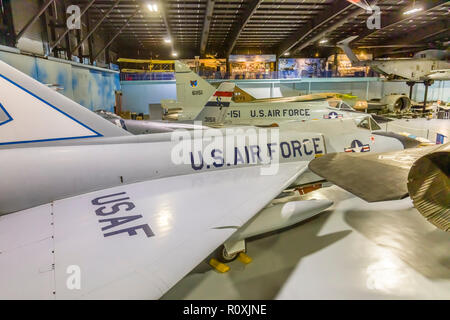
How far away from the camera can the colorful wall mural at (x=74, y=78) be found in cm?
991

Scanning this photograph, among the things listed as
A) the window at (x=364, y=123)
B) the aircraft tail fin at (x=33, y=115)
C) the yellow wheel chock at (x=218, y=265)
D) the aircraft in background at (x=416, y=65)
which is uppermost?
the aircraft in background at (x=416, y=65)

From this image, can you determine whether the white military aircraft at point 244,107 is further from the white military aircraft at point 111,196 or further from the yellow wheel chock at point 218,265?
the yellow wheel chock at point 218,265

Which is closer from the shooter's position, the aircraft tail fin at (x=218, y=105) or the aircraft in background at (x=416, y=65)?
the aircraft tail fin at (x=218, y=105)

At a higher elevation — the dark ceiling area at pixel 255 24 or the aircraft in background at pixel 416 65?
the dark ceiling area at pixel 255 24

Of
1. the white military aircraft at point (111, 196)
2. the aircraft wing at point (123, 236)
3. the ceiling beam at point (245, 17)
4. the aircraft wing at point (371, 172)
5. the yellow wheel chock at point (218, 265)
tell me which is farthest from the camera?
the ceiling beam at point (245, 17)

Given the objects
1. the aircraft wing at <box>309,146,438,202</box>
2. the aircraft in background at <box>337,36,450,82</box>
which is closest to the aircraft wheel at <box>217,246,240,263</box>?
the aircraft wing at <box>309,146,438,202</box>

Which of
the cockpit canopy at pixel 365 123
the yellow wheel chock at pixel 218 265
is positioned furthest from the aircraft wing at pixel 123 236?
the cockpit canopy at pixel 365 123

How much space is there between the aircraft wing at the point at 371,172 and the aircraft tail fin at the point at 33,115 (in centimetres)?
356

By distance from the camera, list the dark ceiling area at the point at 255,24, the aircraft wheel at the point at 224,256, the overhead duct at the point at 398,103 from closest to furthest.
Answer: the aircraft wheel at the point at 224,256
the dark ceiling area at the point at 255,24
the overhead duct at the point at 398,103

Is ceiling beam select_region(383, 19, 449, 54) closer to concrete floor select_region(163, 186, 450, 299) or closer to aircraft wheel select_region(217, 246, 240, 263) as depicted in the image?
concrete floor select_region(163, 186, 450, 299)

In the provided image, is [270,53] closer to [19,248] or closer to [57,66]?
[57,66]

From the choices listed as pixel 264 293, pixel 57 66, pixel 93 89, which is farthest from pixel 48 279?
pixel 93 89

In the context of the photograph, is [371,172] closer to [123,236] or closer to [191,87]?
[123,236]

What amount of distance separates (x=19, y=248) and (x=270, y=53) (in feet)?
111
